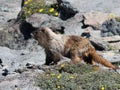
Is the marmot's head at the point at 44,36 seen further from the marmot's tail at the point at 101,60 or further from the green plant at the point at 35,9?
the green plant at the point at 35,9

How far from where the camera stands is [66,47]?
559 inches

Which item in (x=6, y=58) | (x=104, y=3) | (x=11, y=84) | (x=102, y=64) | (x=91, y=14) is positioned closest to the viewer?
(x=11, y=84)

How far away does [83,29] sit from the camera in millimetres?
18609

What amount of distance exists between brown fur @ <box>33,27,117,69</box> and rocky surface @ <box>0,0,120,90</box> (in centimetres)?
76

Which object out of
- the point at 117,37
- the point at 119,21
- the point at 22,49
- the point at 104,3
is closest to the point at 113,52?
the point at 117,37

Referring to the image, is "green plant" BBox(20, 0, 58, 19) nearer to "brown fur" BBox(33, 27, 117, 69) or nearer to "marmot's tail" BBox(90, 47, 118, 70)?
"brown fur" BBox(33, 27, 117, 69)

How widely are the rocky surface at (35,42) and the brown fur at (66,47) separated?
0.76 meters

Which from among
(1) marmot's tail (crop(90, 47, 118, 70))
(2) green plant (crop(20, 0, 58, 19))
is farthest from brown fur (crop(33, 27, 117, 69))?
(2) green plant (crop(20, 0, 58, 19))

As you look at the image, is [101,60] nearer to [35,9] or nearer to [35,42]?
[35,42]

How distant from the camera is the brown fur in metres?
13.8

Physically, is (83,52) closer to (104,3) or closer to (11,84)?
(11,84)

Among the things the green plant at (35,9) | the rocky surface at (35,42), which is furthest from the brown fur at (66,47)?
the green plant at (35,9)

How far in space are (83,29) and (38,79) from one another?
7.61 m

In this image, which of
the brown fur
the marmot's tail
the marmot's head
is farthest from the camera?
the marmot's head
